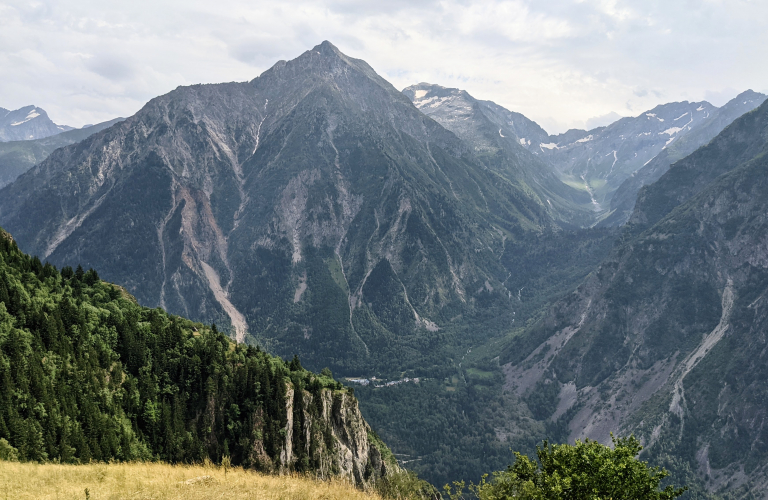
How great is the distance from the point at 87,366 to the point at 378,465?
2820 inches

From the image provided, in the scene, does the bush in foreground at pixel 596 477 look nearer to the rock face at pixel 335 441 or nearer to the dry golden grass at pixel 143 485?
the dry golden grass at pixel 143 485

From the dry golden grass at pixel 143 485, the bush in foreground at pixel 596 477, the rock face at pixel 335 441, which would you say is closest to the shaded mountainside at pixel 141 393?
the rock face at pixel 335 441

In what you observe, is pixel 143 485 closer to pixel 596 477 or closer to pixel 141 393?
pixel 596 477

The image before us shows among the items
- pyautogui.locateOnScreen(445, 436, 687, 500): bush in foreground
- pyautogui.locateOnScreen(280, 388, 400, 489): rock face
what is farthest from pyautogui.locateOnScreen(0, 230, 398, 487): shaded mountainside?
pyautogui.locateOnScreen(445, 436, 687, 500): bush in foreground

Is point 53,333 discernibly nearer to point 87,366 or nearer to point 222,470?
point 87,366

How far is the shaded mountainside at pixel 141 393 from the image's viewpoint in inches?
2623

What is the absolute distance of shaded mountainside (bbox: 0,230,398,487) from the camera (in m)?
66.6

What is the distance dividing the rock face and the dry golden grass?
4554cm

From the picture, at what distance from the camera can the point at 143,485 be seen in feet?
135

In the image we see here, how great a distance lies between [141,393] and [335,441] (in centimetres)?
4323

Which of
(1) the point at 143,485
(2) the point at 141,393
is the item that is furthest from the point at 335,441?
(1) the point at 143,485

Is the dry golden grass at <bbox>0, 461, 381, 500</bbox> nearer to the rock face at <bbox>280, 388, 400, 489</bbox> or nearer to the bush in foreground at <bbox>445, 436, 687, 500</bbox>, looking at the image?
the bush in foreground at <bbox>445, 436, 687, 500</bbox>

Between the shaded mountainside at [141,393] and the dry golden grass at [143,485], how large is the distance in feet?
58.7

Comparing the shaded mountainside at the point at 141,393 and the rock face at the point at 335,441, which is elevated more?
the shaded mountainside at the point at 141,393
